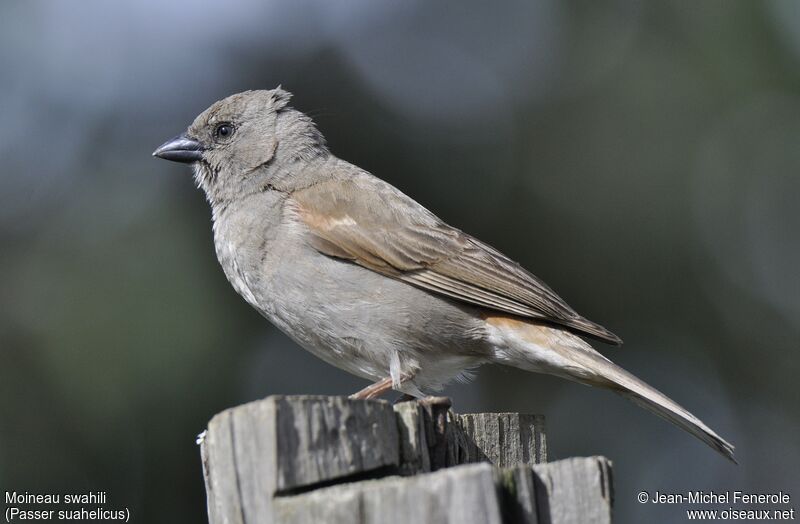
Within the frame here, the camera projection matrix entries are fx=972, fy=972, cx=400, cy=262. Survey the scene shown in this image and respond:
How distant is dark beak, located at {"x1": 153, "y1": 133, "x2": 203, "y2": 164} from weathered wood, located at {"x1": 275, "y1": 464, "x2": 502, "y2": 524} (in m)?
4.11

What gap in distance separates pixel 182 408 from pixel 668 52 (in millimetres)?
4437

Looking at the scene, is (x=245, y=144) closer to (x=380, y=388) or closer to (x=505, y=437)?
(x=380, y=388)

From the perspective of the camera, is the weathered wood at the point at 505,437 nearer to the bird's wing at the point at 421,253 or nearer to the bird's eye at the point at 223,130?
the bird's wing at the point at 421,253

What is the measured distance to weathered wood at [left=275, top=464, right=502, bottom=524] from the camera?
2293mm

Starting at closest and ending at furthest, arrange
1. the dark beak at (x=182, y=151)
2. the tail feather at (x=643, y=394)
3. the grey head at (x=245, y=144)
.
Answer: the tail feather at (x=643, y=394)
the grey head at (x=245, y=144)
the dark beak at (x=182, y=151)

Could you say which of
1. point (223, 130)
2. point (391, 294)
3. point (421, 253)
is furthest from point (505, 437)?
point (223, 130)

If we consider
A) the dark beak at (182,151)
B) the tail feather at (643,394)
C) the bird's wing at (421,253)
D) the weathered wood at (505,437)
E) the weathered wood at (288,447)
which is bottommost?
the weathered wood at (288,447)

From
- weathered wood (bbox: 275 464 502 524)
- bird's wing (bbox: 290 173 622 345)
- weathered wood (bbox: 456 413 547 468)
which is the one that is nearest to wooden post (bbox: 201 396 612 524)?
weathered wood (bbox: 275 464 502 524)

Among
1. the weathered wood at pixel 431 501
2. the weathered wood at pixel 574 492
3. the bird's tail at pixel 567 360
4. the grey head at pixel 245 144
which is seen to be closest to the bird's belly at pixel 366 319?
the bird's tail at pixel 567 360

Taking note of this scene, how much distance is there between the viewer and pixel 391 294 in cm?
508

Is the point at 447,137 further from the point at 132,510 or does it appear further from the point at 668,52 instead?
the point at 132,510

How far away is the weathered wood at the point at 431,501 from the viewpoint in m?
2.29

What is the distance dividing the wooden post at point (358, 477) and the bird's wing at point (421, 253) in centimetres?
233

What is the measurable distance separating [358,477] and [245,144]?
3.76 meters
